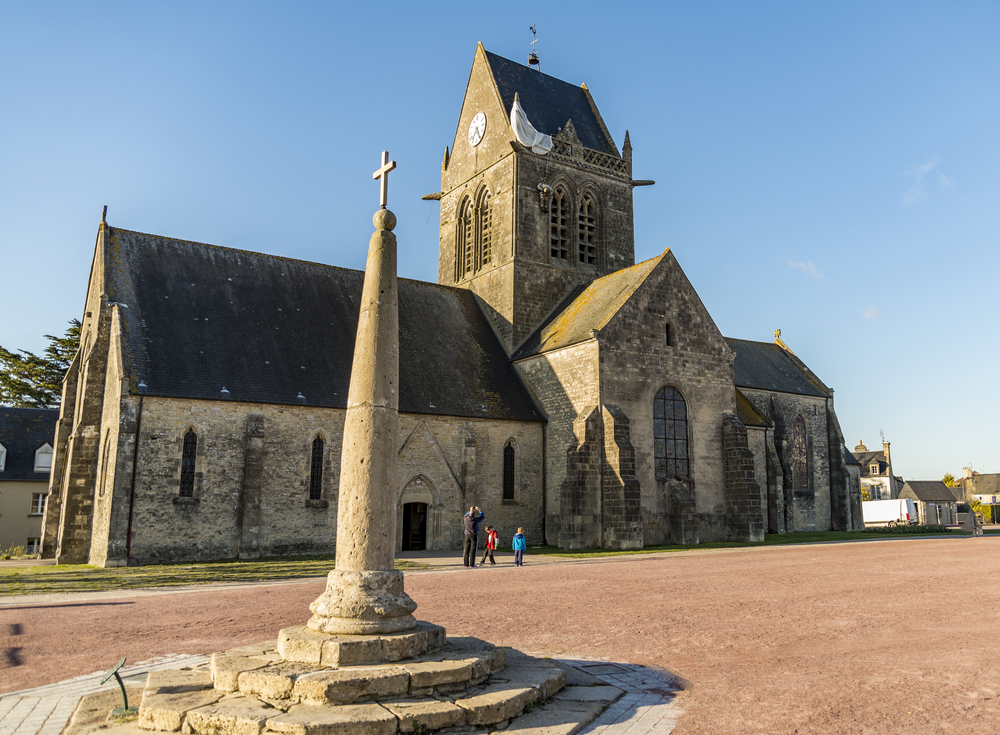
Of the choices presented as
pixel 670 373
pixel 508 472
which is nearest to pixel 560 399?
pixel 508 472

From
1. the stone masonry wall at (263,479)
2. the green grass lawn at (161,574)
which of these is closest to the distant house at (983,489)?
the stone masonry wall at (263,479)

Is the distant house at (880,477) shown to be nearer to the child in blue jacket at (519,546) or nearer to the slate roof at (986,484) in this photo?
the slate roof at (986,484)

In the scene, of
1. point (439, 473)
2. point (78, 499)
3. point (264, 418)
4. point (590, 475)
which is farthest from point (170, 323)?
point (590, 475)

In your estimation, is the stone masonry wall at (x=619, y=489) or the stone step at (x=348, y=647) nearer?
the stone step at (x=348, y=647)

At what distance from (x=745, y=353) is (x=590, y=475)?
18.8 metres

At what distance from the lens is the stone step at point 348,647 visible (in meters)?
5.77

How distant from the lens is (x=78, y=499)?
2156 centimetres

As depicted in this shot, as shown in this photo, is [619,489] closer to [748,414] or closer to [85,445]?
[748,414]

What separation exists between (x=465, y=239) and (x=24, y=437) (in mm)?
24445

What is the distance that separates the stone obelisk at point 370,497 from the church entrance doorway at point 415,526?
1850 centimetres

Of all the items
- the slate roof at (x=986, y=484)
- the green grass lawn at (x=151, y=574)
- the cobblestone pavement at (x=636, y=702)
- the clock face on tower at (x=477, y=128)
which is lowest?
the green grass lawn at (x=151, y=574)

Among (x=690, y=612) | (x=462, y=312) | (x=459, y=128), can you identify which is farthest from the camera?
(x=459, y=128)

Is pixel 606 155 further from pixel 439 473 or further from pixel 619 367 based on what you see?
pixel 439 473

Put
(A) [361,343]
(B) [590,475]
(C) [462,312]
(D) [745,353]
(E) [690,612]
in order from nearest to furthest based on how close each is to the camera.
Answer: (A) [361,343]
(E) [690,612]
(B) [590,475]
(C) [462,312]
(D) [745,353]
